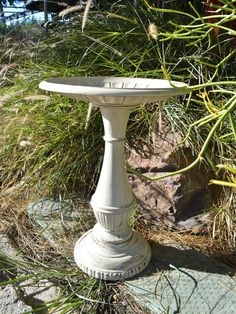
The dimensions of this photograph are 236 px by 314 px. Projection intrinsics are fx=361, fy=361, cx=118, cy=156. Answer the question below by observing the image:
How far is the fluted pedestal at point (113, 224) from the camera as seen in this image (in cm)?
105

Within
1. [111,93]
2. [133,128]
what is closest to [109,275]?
[111,93]

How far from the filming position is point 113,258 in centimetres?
111

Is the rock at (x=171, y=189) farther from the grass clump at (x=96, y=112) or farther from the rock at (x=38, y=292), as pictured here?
the rock at (x=38, y=292)

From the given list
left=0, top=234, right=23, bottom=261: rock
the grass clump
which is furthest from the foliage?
left=0, top=234, right=23, bottom=261: rock

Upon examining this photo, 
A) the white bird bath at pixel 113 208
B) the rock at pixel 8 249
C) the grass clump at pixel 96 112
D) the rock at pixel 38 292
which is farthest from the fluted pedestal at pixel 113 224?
the grass clump at pixel 96 112

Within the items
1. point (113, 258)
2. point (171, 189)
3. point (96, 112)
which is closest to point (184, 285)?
point (113, 258)

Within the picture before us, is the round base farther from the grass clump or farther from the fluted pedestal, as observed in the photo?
the grass clump

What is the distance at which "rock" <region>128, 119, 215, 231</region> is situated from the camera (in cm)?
136

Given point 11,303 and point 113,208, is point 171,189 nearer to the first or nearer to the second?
point 113,208

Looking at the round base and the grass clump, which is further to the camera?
the grass clump

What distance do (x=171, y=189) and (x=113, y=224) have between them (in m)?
0.34

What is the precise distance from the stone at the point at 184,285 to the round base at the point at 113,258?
3 centimetres

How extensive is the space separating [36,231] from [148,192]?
1.52ft

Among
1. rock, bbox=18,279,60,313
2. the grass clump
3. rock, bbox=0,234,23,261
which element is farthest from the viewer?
the grass clump
